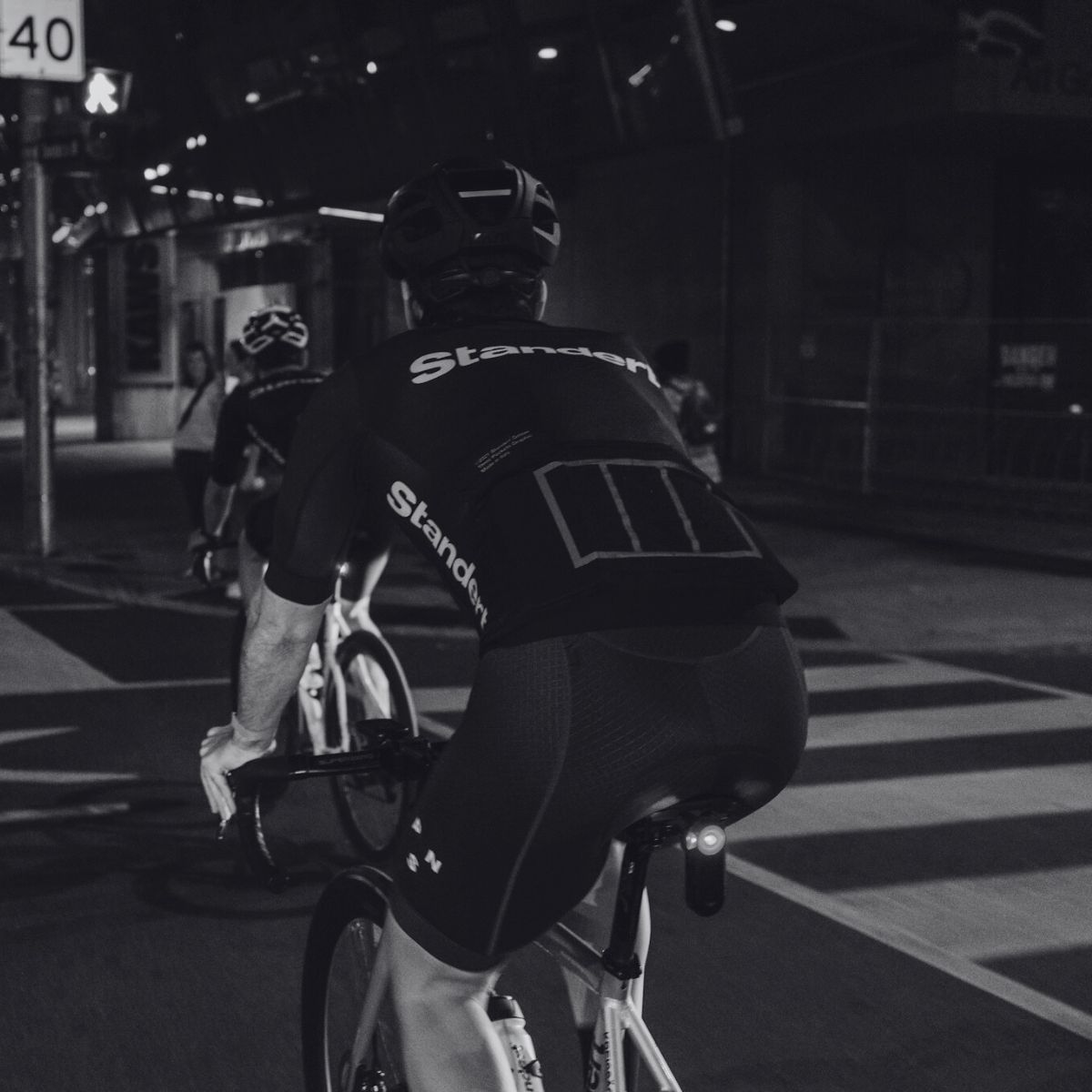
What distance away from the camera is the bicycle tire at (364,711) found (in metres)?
5.80

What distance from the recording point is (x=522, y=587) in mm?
2453

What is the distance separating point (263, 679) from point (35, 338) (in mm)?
12901

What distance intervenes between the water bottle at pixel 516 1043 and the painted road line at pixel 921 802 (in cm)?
364

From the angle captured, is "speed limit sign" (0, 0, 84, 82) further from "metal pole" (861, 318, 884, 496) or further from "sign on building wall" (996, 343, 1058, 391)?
"sign on building wall" (996, 343, 1058, 391)

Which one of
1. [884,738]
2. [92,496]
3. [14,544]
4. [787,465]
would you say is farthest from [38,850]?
[787,465]

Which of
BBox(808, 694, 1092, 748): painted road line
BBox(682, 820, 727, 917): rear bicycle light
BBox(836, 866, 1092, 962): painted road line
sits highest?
BBox(682, 820, 727, 917): rear bicycle light

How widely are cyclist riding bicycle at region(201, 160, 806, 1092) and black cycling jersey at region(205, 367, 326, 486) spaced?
370 cm

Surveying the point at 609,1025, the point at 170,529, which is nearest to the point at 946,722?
the point at 609,1025

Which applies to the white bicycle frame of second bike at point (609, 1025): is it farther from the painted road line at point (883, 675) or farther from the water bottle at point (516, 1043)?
the painted road line at point (883, 675)

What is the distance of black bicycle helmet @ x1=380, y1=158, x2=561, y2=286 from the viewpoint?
2766 mm

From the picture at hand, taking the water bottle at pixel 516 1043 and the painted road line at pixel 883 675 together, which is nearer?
the water bottle at pixel 516 1043

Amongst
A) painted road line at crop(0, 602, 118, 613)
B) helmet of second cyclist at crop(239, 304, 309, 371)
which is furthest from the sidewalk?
helmet of second cyclist at crop(239, 304, 309, 371)

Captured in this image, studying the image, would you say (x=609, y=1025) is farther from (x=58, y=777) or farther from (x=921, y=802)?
(x=58, y=777)

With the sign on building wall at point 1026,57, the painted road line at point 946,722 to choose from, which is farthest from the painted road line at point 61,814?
the sign on building wall at point 1026,57
